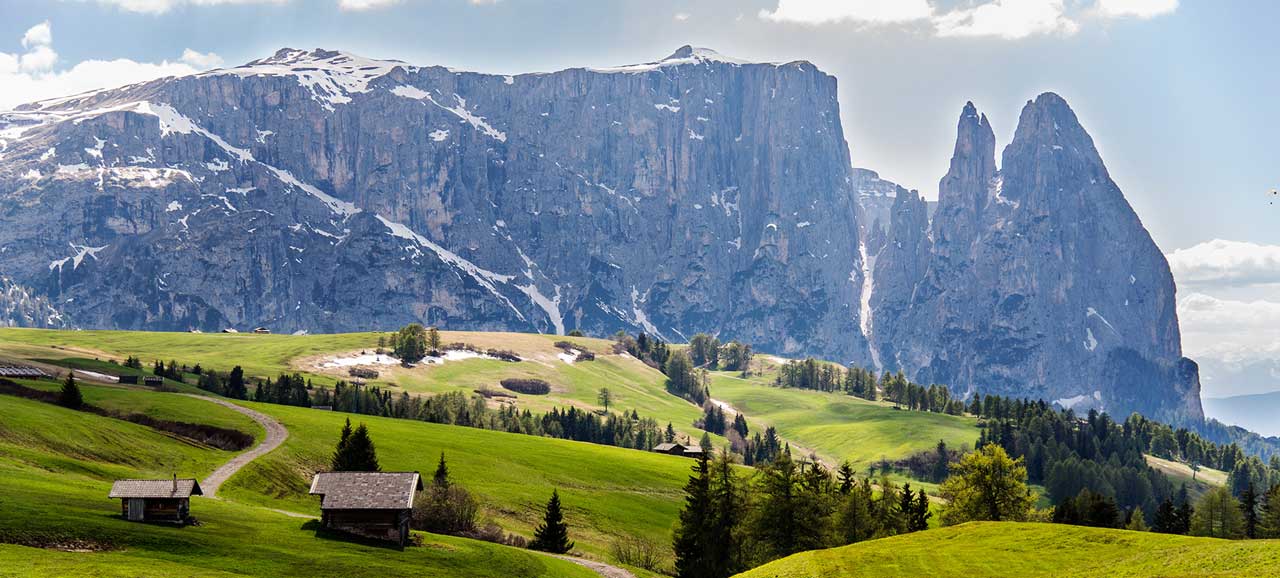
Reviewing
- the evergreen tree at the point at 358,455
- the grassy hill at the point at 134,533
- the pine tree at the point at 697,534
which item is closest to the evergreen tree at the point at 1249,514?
the pine tree at the point at 697,534

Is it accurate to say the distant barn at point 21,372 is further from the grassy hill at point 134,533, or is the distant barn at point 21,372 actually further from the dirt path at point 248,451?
the grassy hill at point 134,533

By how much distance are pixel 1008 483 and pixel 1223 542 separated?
4564 cm

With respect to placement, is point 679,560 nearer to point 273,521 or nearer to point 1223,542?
point 273,521

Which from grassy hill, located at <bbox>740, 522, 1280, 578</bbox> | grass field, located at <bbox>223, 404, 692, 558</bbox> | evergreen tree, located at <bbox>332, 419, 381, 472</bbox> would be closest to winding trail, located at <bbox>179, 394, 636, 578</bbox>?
grass field, located at <bbox>223, 404, 692, 558</bbox>

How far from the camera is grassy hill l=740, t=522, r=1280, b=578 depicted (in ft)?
183

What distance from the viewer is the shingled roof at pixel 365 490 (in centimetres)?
8356

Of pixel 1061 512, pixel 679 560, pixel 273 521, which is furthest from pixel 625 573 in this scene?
pixel 1061 512

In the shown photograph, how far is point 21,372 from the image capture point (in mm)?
157375

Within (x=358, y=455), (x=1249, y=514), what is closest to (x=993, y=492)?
(x=358, y=455)

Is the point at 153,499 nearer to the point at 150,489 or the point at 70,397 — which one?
the point at 150,489

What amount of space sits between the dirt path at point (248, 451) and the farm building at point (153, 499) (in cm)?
1736

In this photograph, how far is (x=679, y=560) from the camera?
93125 millimetres

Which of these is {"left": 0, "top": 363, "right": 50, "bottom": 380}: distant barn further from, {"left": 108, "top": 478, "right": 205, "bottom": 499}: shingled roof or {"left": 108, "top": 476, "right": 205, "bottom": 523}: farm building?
{"left": 108, "top": 476, "right": 205, "bottom": 523}: farm building

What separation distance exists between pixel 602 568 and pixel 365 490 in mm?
22207
